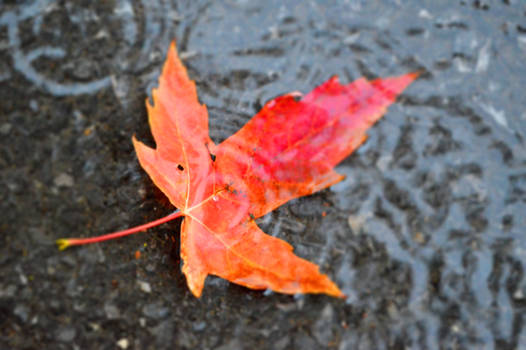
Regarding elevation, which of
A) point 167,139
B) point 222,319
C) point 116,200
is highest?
point 167,139

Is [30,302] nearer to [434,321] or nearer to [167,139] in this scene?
[167,139]

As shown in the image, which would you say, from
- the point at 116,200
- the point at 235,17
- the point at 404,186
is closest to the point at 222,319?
the point at 116,200

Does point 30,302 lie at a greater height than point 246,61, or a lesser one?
lesser
